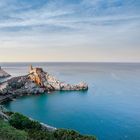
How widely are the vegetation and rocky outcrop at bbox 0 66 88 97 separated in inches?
2295

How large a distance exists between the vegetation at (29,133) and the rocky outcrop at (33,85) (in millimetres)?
58300

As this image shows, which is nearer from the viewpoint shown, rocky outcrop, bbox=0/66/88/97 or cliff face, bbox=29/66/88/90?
rocky outcrop, bbox=0/66/88/97

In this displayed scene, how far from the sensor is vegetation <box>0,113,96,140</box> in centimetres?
3116

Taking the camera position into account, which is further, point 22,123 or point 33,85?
point 33,85

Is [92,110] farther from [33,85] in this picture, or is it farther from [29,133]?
[29,133]

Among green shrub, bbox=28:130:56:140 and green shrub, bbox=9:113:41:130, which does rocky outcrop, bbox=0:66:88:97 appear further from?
green shrub, bbox=28:130:56:140

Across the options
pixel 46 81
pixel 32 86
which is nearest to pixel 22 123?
pixel 32 86

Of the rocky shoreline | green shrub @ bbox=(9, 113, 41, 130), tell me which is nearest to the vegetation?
green shrub @ bbox=(9, 113, 41, 130)

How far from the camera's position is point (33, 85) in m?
111

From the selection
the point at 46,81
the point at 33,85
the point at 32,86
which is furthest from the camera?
the point at 46,81

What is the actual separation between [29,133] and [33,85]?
71.9 meters

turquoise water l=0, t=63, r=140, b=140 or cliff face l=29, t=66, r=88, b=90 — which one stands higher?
cliff face l=29, t=66, r=88, b=90

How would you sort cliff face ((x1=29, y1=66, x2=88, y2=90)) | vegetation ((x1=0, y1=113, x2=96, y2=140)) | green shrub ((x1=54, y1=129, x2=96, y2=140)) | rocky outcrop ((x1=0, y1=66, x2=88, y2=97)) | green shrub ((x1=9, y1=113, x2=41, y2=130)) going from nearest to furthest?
vegetation ((x1=0, y1=113, x2=96, y2=140)), green shrub ((x1=54, y1=129, x2=96, y2=140)), green shrub ((x1=9, y1=113, x2=41, y2=130)), rocky outcrop ((x1=0, y1=66, x2=88, y2=97)), cliff face ((x1=29, y1=66, x2=88, y2=90))

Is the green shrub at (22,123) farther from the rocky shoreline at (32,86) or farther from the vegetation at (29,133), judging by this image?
the rocky shoreline at (32,86)
